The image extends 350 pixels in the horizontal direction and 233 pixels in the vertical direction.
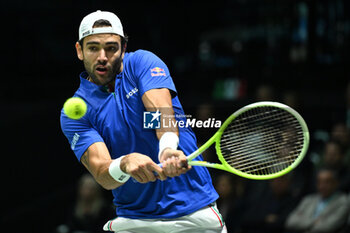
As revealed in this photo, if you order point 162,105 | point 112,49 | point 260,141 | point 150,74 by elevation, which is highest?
point 112,49

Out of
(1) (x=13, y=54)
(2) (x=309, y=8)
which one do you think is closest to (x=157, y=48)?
(2) (x=309, y=8)

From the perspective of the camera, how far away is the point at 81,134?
247 centimetres

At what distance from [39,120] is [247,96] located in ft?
5.48

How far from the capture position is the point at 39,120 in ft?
15.1

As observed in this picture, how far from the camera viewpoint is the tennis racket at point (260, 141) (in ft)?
7.98

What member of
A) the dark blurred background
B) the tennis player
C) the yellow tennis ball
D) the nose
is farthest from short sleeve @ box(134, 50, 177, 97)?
the dark blurred background

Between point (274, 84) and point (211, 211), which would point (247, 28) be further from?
point (211, 211)

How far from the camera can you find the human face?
2.47 meters

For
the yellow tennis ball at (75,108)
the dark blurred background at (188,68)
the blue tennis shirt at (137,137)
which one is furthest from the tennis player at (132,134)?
the dark blurred background at (188,68)

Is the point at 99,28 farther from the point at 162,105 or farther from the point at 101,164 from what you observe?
Result: the point at 101,164

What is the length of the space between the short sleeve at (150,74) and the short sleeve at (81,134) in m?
0.26

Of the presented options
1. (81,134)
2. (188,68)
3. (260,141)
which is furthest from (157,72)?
(188,68)

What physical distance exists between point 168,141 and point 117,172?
224mm

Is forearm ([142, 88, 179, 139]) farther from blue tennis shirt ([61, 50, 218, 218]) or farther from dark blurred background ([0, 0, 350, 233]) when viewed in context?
dark blurred background ([0, 0, 350, 233])
